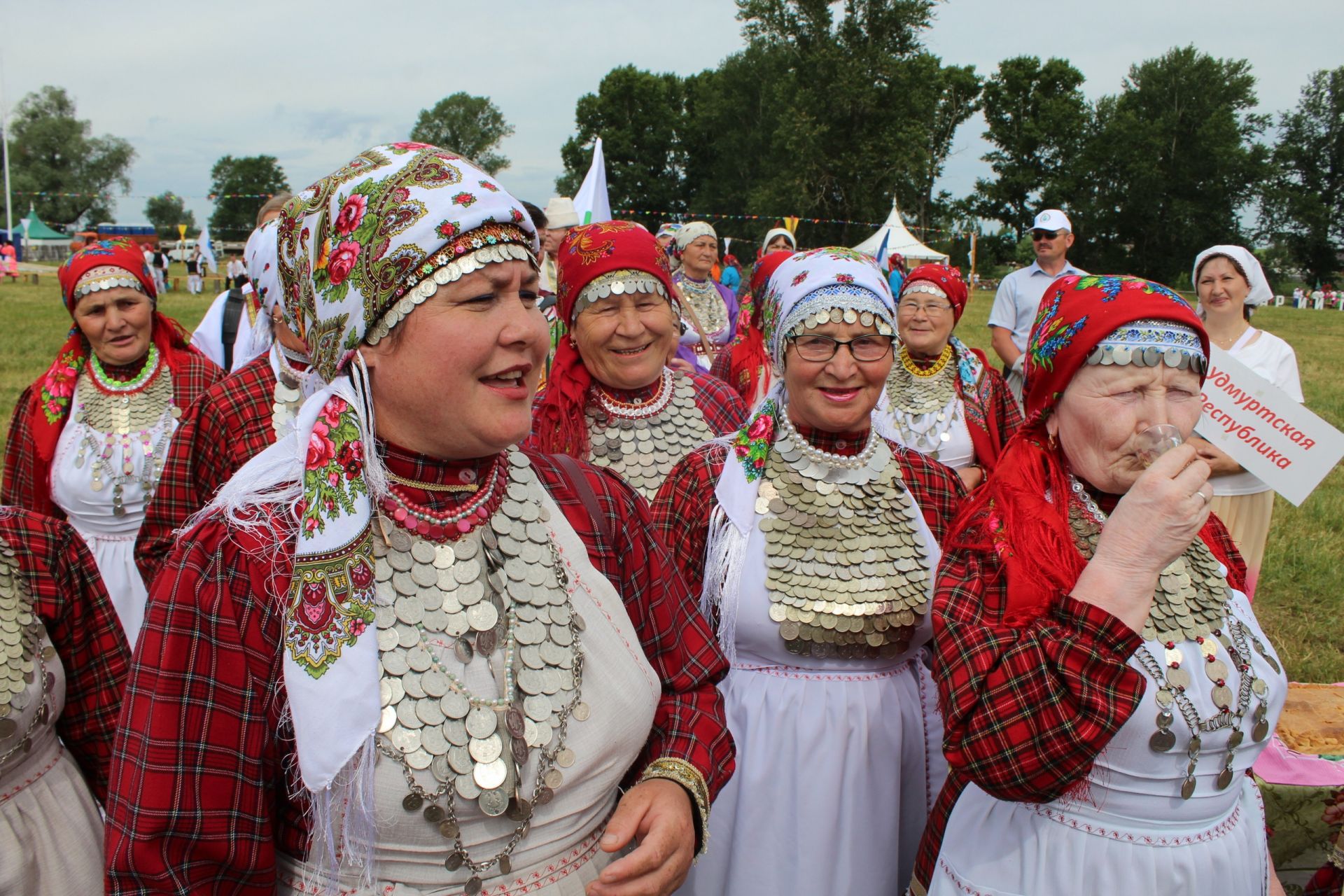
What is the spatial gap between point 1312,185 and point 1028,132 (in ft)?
69.4

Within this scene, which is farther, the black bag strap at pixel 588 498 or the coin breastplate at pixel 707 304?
the coin breastplate at pixel 707 304

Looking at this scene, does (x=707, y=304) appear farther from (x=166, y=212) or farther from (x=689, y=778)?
(x=166, y=212)

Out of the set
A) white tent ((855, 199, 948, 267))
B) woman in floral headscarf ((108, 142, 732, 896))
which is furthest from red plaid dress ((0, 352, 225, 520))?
white tent ((855, 199, 948, 267))

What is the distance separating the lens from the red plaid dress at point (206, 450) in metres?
3.06

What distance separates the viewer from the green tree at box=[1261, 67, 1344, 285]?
51.8m

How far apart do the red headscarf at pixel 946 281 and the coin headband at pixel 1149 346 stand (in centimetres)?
294

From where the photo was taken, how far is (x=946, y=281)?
4.94 metres

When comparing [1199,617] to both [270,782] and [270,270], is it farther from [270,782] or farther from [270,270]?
[270,270]

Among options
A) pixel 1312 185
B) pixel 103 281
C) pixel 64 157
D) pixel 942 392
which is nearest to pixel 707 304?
pixel 942 392

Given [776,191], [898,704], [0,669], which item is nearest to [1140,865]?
[898,704]

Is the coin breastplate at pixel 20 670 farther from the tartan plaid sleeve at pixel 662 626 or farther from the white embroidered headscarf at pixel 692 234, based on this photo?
the white embroidered headscarf at pixel 692 234

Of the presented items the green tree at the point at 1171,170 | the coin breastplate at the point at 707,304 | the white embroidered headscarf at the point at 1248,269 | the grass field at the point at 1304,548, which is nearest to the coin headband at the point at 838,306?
the white embroidered headscarf at the point at 1248,269

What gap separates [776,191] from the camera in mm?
42219

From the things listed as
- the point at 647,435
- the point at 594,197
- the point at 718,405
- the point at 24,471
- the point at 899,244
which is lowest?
the point at 24,471
